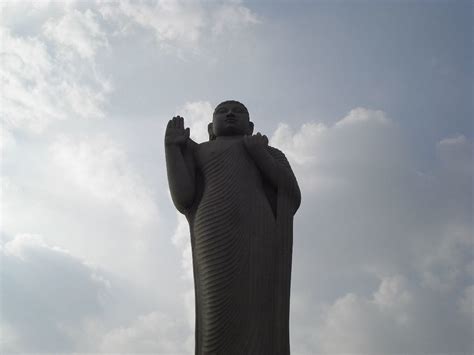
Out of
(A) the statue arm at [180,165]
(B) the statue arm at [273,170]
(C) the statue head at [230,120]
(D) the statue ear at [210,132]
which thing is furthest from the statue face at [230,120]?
(A) the statue arm at [180,165]

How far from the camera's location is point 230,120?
30.8ft

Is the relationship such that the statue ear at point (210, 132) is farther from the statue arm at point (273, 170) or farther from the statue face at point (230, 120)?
the statue arm at point (273, 170)

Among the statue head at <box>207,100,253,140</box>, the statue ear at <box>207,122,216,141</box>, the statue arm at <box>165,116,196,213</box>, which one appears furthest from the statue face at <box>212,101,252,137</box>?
the statue arm at <box>165,116,196,213</box>

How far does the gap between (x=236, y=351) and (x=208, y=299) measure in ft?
2.61

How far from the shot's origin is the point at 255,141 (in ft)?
28.9

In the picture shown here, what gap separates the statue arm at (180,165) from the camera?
843cm

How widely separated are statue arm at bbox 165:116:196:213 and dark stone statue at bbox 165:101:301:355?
0.05 ft

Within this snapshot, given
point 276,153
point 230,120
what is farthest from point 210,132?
point 276,153

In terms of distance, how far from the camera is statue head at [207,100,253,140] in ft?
30.7

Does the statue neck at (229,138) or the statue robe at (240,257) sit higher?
the statue neck at (229,138)

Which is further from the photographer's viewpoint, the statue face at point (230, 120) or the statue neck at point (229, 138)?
the statue face at point (230, 120)

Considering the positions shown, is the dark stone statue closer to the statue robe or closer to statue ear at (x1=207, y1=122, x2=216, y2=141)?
the statue robe

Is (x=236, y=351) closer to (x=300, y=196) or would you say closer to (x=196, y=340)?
(x=196, y=340)

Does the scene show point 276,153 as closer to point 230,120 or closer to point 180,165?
point 230,120
